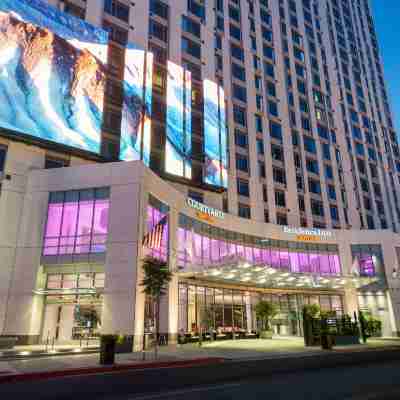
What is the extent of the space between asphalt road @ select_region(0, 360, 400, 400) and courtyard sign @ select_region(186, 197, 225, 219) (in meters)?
24.5

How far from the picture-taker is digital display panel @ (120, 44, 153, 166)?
3909 centimetres

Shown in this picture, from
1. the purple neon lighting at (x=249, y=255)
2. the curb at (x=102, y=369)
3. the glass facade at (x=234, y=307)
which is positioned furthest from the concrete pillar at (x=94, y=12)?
the curb at (x=102, y=369)

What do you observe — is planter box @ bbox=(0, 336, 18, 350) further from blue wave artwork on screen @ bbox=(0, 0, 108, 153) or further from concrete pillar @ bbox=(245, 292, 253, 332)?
concrete pillar @ bbox=(245, 292, 253, 332)

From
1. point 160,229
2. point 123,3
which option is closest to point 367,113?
point 123,3

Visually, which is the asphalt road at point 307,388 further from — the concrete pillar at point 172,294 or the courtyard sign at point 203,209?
the courtyard sign at point 203,209

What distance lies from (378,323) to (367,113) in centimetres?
4704

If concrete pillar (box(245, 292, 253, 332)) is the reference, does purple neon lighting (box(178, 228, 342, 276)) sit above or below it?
above

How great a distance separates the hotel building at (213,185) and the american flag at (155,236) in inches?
21.7

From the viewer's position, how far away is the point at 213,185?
44812mm

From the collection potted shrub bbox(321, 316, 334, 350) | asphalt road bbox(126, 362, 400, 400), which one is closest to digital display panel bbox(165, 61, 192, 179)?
potted shrub bbox(321, 316, 334, 350)

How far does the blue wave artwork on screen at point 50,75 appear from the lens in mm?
32562

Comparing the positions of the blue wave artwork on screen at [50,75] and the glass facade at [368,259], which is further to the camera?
the glass facade at [368,259]

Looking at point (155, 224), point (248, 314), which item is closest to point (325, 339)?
point (248, 314)

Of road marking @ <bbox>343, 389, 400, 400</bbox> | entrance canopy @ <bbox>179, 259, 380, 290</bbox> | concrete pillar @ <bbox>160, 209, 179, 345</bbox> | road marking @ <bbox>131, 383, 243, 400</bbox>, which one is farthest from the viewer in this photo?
entrance canopy @ <bbox>179, 259, 380, 290</bbox>
